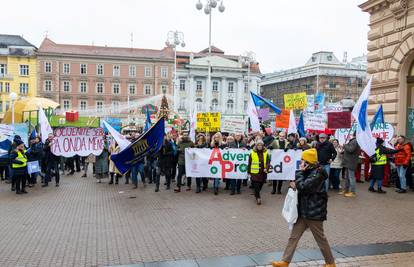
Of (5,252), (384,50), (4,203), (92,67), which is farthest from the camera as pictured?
(92,67)

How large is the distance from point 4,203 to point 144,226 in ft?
15.3

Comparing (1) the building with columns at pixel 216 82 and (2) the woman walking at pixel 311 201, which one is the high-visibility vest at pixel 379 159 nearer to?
(2) the woman walking at pixel 311 201

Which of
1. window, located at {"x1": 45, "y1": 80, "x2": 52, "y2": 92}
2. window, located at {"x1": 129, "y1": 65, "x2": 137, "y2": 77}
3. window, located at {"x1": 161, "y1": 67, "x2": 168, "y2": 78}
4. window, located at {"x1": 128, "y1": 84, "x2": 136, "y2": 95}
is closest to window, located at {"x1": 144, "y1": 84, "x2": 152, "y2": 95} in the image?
window, located at {"x1": 128, "y1": 84, "x2": 136, "y2": 95}

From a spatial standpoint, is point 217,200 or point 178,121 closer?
point 217,200

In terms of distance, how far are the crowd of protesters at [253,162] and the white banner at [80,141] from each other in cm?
32

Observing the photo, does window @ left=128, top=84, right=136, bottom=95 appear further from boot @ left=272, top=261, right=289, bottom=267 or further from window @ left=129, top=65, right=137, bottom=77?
boot @ left=272, top=261, right=289, bottom=267

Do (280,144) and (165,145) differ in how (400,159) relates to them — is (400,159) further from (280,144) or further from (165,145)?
(165,145)

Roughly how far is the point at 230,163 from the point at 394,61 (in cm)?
805

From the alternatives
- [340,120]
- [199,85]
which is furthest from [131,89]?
[340,120]

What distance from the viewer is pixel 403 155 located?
12.1 m

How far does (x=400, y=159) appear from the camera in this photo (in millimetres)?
12156

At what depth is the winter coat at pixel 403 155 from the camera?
475 inches

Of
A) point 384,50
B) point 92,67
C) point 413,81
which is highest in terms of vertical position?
point 92,67

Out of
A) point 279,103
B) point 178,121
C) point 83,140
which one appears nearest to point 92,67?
point 279,103
